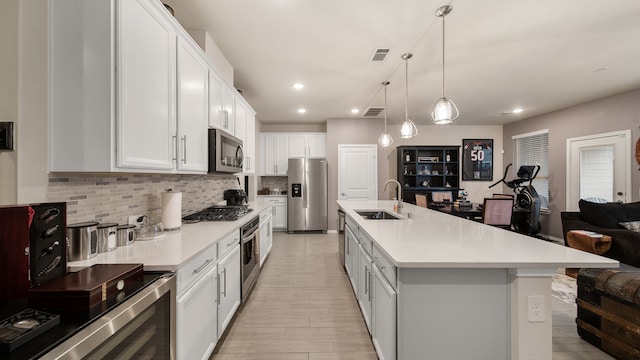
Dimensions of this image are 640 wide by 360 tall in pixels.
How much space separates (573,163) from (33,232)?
291 inches

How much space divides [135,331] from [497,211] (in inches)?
191

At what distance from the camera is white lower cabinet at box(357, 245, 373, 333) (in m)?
2.02

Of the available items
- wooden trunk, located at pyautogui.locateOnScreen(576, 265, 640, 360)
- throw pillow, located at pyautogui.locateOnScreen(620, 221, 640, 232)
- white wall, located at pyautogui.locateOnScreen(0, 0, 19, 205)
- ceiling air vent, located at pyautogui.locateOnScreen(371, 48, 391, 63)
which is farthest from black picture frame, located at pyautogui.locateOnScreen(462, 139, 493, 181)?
white wall, located at pyautogui.locateOnScreen(0, 0, 19, 205)

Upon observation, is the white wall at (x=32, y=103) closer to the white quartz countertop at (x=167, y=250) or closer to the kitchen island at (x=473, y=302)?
the white quartz countertop at (x=167, y=250)

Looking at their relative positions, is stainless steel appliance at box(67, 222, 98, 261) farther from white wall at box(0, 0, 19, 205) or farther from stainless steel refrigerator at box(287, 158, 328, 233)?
stainless steel refrigerator at box(287, 158, 328, 233)

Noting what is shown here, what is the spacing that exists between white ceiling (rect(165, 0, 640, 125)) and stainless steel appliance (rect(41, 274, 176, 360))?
7.26ft

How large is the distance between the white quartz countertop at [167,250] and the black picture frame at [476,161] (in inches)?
264

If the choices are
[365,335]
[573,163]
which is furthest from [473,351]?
[573,163]

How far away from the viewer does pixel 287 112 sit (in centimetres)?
559

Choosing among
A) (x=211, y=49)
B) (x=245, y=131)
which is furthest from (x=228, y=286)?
(x=211, y=49)

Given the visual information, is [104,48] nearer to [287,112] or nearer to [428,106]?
[287,112]

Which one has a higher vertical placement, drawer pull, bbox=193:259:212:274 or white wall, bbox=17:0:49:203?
white wall, bbox=17:0:49:203

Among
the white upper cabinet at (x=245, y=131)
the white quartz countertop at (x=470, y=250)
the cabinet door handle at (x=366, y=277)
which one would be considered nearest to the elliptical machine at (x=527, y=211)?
the white quartz countertop at (x=470, y=250)

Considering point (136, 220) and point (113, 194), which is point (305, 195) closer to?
point (136, 220)
